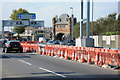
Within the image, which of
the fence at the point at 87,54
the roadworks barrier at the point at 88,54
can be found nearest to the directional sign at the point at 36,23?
the fence at the point at 87,54

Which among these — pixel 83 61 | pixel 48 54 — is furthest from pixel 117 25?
pixel 83 61

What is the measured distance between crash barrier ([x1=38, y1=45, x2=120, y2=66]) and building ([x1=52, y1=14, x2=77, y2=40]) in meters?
76.0

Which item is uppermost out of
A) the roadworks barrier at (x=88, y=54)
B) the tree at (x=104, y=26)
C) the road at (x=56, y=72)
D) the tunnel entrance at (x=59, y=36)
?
the tree at (x=104, y=26)

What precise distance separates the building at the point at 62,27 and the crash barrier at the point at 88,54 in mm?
76019

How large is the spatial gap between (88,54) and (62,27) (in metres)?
89.8

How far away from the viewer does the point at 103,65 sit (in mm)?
16500

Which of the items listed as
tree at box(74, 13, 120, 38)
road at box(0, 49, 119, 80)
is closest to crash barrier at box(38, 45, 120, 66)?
road at box(0, 49, 119, 80)

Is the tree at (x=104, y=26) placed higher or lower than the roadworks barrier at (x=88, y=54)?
higher

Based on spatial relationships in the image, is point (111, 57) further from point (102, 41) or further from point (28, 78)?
point (102, 41)

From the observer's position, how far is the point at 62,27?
108688mm

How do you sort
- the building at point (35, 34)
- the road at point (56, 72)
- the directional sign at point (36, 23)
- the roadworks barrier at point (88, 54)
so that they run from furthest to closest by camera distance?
the building at point (35, 34) → the directional sign at point (36, 23) → the roadworks barrier at point (88, 54) → the road at point (56, 72)

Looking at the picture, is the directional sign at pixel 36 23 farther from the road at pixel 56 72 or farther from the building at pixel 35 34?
the road at pixel 56 72

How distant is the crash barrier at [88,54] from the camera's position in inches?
647

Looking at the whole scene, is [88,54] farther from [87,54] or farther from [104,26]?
[104,26]
